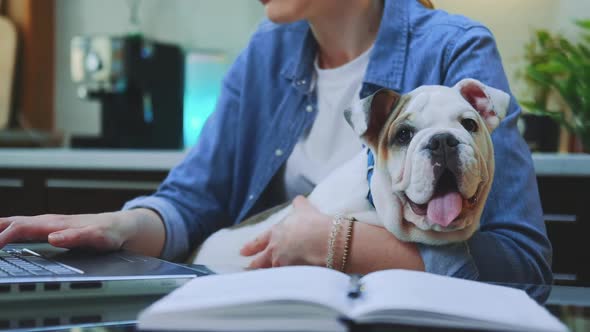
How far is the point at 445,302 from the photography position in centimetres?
59

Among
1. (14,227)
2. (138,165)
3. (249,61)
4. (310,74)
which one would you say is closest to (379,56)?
(310,74)

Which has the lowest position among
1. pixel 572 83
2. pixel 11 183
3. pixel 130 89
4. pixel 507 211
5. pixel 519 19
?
pixel 11 183

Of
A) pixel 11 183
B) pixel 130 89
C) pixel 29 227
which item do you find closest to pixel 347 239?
pixel 29 227

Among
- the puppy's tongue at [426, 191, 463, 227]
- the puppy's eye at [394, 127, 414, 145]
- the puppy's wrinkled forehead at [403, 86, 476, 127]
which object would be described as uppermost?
the puppy's wrinkled forehead at [403, 86, 476, 127]

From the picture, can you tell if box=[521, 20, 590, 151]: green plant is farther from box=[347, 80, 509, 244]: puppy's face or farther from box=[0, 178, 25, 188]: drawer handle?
box=[0, 178, 25, 188]: drawer handle

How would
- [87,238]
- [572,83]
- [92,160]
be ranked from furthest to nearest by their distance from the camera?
1. [92,160]
2. [572,83]
3. [87,238]

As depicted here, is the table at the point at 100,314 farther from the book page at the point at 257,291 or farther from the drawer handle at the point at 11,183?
the drawer handle at the point at 11,183

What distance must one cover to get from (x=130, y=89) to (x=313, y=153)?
4.81 feet

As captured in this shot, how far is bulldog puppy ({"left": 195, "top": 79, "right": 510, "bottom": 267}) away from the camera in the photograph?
0.76 meters

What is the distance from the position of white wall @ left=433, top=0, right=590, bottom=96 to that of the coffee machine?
111 cm

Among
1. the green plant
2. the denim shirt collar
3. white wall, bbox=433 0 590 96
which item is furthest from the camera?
white wall, bbox=433 0 590 96

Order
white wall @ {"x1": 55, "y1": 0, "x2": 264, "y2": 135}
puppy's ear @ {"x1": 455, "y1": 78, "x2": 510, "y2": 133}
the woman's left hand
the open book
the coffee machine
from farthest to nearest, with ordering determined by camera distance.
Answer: white wall @ {"x1": 55, "y1": 0, "x2": 264, "y2": 135} → the coffee machine → the woman's left hand → puppy's ear @ {"x1": 455, "y1": 78, "x2": 510, "y2": 133} → the open book

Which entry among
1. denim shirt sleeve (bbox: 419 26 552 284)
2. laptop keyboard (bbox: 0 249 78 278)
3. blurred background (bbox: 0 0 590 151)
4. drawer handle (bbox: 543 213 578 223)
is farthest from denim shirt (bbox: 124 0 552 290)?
blurred background (bbox: 0 0 590 151)

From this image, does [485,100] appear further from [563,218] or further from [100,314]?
[563,218]
